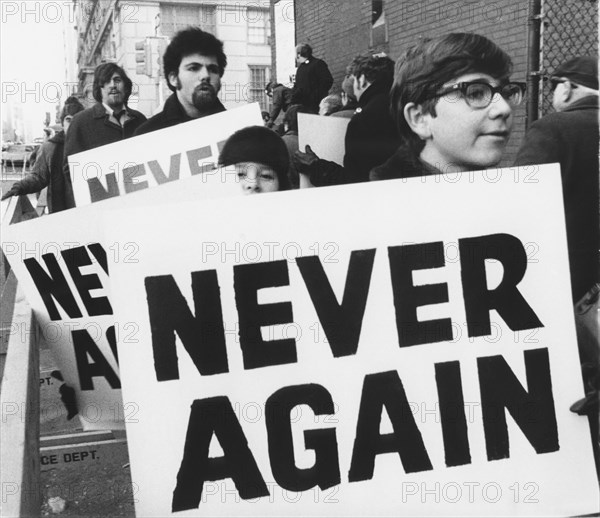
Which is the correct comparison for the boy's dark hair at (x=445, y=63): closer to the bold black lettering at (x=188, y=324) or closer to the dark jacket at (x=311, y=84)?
the bold black lettering at (x=188, y=324)

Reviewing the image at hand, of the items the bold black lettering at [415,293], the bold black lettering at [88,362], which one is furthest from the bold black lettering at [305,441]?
the bold black lettering at [88,362]

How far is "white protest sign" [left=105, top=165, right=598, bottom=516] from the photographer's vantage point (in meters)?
1.60

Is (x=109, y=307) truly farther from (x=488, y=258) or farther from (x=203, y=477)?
(x=488, y=258)

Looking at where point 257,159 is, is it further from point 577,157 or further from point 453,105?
point 577,157

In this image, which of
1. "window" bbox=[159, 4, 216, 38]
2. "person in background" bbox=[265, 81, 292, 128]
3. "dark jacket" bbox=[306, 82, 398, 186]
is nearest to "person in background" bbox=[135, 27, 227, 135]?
"window" bbox=[159, 4, 216, 38]

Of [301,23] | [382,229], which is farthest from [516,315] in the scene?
[301,23]

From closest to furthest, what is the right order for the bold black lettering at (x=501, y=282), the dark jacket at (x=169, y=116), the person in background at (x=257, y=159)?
the bold black lettering at (x=501, y=282), the person in background at (x=257, y=159), the dark jacket at (x=169, y=116)

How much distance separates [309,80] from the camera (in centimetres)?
584

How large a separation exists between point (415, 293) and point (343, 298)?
6.2 inches

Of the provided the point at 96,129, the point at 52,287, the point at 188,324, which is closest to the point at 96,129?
the point at 96,129

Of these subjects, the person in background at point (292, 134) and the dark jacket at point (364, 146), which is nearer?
the person in background at point (292, 134)

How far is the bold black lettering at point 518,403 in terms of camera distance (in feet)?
5.46

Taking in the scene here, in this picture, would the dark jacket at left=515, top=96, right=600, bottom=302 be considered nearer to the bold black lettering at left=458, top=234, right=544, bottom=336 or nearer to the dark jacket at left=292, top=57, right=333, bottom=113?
the bold black lettering at left=458, top=234, right=544, bottom=336

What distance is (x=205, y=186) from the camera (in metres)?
2.12
